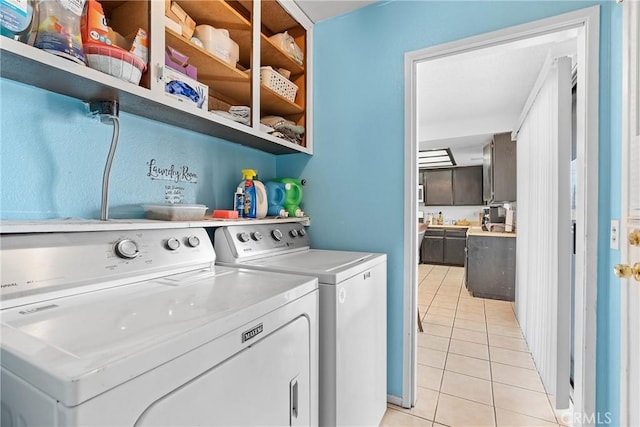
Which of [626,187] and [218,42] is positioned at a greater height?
[218,42]

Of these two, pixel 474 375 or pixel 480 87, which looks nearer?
pixel 474 375

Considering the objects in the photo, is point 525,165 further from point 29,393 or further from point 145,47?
point 29,393

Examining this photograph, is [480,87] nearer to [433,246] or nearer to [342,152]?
[342,152]

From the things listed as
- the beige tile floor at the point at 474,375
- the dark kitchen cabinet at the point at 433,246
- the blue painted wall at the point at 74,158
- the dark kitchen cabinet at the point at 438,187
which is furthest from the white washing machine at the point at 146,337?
the dark kitchen cabinet at the point at 438,187

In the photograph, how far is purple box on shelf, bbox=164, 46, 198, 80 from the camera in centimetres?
124

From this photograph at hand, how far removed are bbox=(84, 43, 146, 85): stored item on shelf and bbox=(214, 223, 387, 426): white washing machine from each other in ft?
2.39

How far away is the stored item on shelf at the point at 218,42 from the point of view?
140 centimetres

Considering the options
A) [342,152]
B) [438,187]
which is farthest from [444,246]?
[342,152]

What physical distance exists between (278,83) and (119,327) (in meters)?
1.53

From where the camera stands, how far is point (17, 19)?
800 millimetres

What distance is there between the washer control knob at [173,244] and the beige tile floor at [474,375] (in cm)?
145

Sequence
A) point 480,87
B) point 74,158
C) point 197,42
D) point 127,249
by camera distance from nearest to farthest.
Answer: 1. point 127,249
2. point 74,158
3. point 197,42
4. point 480,87

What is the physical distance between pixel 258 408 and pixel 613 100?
1783 millimetres

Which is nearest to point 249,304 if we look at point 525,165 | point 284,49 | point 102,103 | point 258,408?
point 258,408
